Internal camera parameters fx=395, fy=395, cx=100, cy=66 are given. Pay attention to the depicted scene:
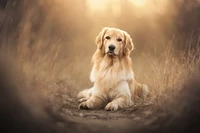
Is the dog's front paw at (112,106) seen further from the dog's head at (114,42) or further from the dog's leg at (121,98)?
the dog's head at (114,42)

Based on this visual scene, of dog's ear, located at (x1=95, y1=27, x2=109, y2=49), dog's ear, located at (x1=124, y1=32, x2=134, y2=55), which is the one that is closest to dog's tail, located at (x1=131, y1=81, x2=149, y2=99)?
dog's ear, located at (x1=124, y1=32, x2=134, y2=55)

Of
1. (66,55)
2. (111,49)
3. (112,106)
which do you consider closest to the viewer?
(111,49)

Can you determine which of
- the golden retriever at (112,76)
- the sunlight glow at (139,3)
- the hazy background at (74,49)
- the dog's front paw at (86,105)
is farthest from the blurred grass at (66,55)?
the sunlight glow at (139,3)

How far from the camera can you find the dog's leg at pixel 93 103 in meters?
5.43

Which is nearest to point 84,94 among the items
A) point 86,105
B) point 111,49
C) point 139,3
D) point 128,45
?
point 86,105

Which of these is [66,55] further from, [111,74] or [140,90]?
[140,90]

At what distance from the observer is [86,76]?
18.5 feet

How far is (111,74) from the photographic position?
561 cm

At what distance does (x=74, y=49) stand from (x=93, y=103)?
2.77 feet

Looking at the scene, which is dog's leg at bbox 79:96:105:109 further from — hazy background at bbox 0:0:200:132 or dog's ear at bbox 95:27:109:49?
dog's ear at bbox 95:27:109:49

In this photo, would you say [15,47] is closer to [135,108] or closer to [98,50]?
[98,50]

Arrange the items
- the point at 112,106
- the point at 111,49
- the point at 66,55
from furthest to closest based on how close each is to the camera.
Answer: the point at 66,55, the point at 112,106, the point at 111,49

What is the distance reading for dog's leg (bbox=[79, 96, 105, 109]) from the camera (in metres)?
5.43

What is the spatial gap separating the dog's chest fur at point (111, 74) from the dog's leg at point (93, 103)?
22cm
